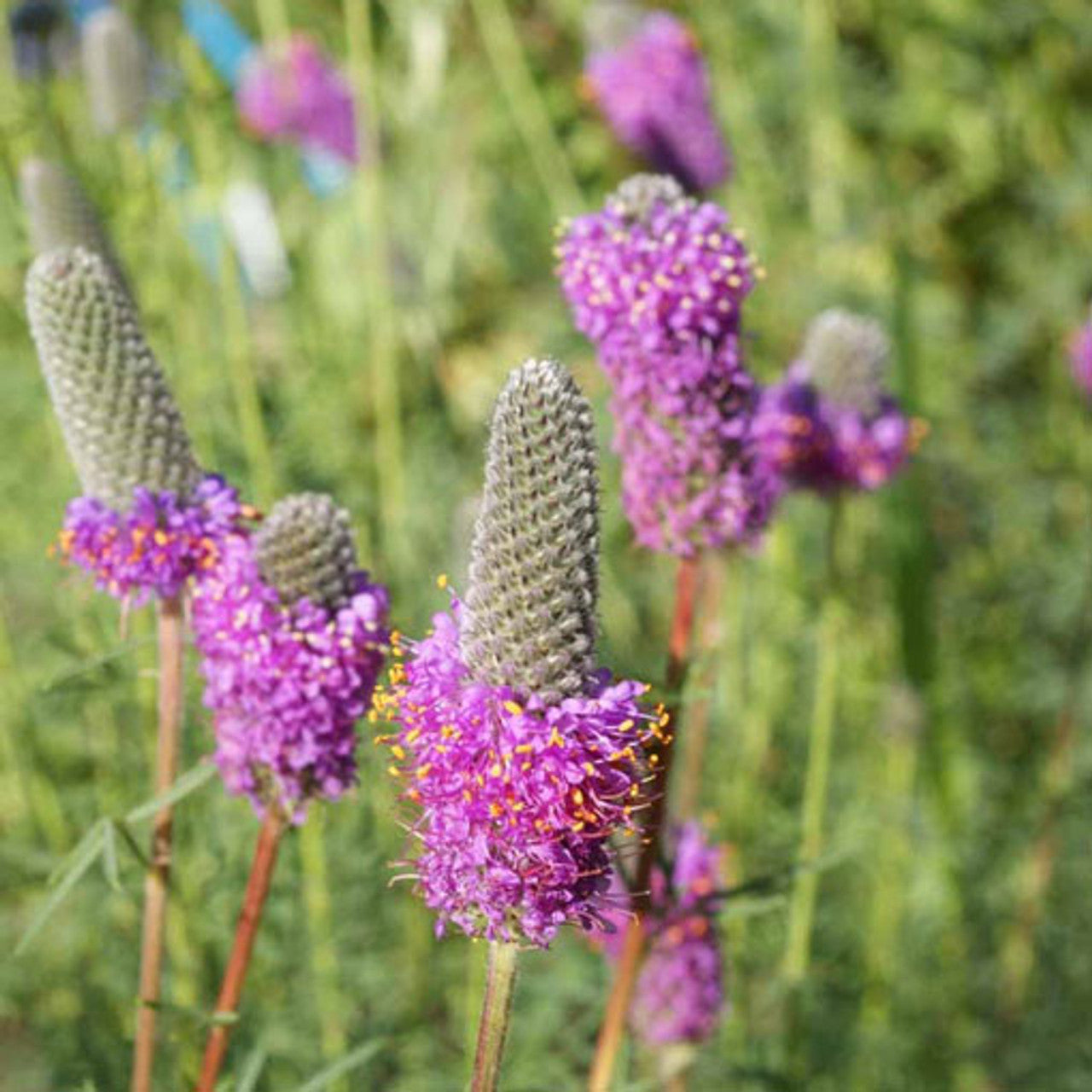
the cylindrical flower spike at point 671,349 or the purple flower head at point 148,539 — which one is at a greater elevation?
the cylindrical flower spike at point 671,349

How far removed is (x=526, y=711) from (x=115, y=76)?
2.21 meters

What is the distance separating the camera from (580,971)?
9.20 feet

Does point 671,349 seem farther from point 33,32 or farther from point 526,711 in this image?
point 33,32

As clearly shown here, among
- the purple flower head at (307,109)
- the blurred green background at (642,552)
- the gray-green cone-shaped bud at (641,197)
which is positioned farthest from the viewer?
the purple flower head at (307,109)

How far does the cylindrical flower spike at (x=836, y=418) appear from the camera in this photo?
258cm

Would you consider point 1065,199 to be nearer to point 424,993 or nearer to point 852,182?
point 852,182

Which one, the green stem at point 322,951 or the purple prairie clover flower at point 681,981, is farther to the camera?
the green stem at point 322,951

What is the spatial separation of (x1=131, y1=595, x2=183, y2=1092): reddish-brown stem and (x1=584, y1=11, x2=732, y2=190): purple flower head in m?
2.10

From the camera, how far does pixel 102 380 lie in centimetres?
171

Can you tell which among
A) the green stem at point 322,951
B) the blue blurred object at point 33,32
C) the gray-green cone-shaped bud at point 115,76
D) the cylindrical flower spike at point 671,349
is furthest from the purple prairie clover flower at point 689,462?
the blue blurred object at point 33,32

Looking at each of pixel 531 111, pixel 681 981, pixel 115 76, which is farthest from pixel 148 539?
pixel 531 111

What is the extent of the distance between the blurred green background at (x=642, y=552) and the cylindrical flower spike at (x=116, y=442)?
5.1 inches

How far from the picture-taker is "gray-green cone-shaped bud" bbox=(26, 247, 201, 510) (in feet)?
5.57

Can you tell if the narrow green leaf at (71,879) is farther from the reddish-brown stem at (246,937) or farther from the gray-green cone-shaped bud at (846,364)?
the gray-green cone-shaped bud at (846,364)
